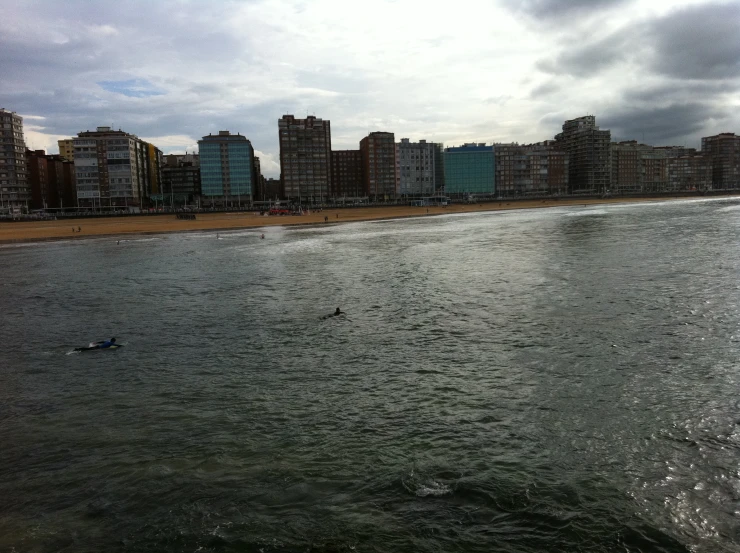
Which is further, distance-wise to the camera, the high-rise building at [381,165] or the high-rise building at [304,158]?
the high-rise building at [381,165]

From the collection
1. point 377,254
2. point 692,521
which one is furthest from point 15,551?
point 377,254

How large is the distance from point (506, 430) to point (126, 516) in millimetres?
5451

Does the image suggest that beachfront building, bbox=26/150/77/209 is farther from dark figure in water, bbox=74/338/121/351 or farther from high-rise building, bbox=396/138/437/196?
dark figure in water, bbox=74/338/121/351

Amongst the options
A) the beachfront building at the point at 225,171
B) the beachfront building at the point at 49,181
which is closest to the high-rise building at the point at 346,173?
the beachfront building at the point at 225,171

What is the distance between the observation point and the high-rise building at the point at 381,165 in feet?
574

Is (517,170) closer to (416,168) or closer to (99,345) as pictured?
(416,168)

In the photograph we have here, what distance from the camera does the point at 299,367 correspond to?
12164 mm

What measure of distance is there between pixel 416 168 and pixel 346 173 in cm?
2384

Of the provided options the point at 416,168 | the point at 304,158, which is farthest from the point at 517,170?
the point at 304,158

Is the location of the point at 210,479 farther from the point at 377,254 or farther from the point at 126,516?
the point at 377,254

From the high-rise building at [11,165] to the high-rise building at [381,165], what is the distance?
9435 cm

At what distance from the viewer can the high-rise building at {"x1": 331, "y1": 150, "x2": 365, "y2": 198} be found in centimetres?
18675

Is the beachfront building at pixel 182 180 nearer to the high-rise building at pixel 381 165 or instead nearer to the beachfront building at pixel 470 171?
the high-rise building at pixel 381 165

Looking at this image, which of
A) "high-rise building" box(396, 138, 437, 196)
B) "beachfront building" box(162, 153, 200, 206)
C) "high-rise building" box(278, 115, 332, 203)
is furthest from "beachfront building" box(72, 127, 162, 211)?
"high-rise building" box(396, 138, 437, 196)
